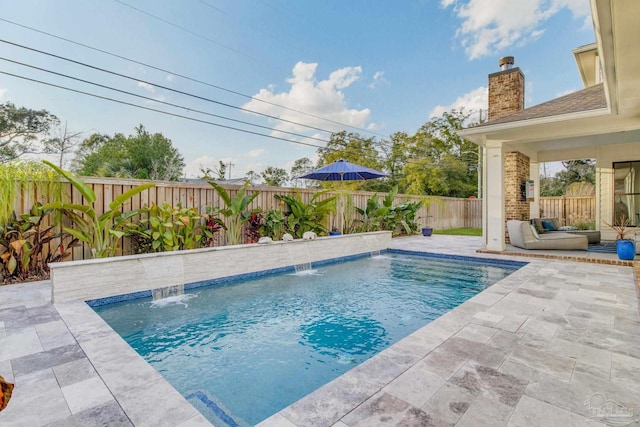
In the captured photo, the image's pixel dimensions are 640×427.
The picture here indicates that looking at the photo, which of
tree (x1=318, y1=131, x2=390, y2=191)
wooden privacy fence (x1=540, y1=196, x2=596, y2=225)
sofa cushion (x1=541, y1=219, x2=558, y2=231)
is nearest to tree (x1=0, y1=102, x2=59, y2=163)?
tree (x1=318, y1=131, x2=390, y2=191)

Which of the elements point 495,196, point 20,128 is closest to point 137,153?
point 20,128

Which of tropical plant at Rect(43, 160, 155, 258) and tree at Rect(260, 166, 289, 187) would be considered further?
tree at Rect(260, 166, 289, 187)

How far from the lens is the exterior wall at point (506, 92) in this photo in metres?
10.1

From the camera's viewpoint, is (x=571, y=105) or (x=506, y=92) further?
(x=506, y=92)

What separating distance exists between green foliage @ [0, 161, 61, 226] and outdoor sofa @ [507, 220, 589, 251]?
9.94m

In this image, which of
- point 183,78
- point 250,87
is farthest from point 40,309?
point 250,87

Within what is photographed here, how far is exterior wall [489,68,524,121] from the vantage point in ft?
33.0

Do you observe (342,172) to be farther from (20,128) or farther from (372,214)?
(20,128)

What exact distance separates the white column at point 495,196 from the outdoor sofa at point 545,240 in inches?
19.1

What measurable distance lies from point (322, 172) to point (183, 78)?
9.44 meters

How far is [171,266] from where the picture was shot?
5480mm

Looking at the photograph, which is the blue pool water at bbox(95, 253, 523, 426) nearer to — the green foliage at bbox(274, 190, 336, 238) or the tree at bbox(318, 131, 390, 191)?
the green foliage at bbox(274, 190, 336, 238)

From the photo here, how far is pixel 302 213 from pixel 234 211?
1.98m

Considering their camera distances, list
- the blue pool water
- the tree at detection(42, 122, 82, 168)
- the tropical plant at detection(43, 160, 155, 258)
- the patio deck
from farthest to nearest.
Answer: the tree at detection(42, 122, 82, 168) < the tropical plant at detection(43, 160, 155, 258) < the blue pool water < the patio deck
